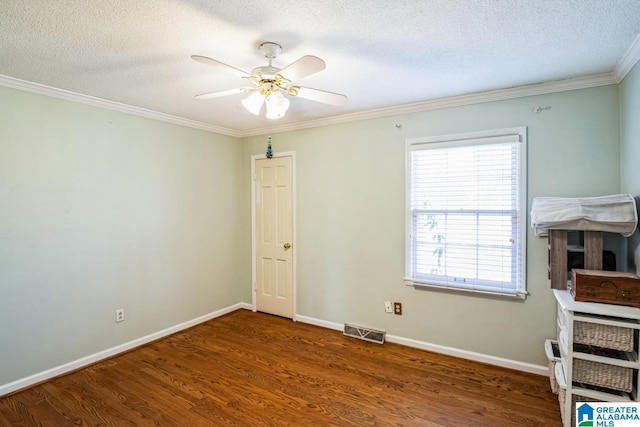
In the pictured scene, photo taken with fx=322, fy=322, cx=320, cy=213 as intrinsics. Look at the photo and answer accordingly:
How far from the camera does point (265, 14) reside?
1648 mm

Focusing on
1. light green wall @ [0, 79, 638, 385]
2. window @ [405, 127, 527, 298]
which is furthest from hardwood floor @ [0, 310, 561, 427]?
window @ [405, 127, 527, 298]

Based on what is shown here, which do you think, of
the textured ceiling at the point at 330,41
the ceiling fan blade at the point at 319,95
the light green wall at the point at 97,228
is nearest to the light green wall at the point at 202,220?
the light green wall at the point at 97,228

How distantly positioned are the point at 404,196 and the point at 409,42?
159 cm

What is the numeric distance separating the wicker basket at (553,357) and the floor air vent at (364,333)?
4.66 feet

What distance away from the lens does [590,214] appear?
214 centimetres

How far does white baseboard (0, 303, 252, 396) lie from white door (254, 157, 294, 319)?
73 centimetres

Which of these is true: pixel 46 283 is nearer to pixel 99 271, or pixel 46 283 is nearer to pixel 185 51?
pixel 99 271

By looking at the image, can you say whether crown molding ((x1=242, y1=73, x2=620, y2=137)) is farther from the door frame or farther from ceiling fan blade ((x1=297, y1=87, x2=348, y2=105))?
ceiling fan blade ((x1=297, y1=87, x2=348, y2=105))

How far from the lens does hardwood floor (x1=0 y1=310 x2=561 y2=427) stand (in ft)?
7.25

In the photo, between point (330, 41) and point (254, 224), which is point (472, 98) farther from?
point (254, 224)

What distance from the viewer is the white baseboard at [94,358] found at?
2.54 metres

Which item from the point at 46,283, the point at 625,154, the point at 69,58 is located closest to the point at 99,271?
the point at 46,283

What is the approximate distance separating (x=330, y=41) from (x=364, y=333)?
2.81 meters

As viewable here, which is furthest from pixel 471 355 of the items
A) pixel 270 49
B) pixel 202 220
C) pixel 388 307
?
pixel 202 220
